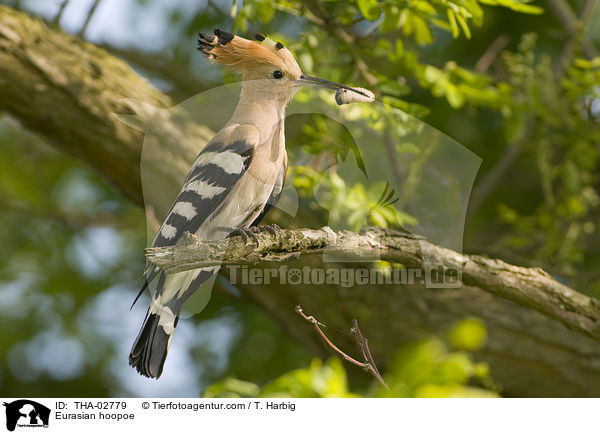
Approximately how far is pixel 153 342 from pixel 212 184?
0.41 metres

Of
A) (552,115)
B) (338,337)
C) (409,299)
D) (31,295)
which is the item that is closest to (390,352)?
(409,299)

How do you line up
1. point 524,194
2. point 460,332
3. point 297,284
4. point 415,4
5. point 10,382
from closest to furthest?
1. point 460,332
2. point 415,4
3. point 297,284
4. point 10,382
5. point 524,194

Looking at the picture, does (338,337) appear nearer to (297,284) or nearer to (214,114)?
(297,284)

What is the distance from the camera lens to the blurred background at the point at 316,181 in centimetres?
195

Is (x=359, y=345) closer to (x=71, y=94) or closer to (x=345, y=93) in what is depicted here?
(x=345, y=93)

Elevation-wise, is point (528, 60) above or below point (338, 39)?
above

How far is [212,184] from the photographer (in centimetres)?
142

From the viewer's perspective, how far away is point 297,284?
2.30m

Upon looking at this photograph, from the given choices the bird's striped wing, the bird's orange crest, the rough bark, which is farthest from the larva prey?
the rough bark

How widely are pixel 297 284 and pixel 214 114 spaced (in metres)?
0.81
